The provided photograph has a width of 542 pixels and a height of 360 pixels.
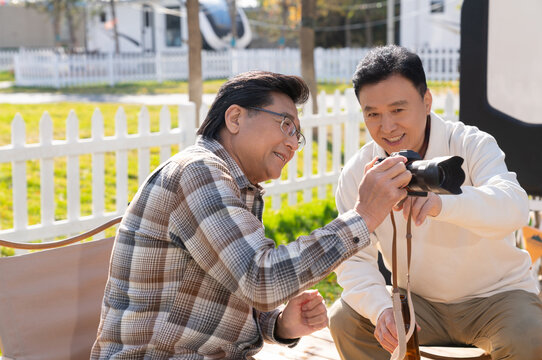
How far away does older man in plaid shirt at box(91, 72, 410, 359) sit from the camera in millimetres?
1852

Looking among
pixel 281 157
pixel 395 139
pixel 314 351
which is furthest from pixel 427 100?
pixel 314 351

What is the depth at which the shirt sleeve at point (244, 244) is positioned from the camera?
182 cm

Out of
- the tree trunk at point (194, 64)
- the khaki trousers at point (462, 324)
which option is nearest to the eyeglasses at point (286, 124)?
the khaki trousers at point (462, 324)

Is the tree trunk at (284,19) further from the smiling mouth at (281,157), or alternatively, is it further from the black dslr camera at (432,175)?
the black dslr camera at (432,175)

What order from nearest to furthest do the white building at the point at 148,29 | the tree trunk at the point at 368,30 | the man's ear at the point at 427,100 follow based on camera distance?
the man's ear at the point at 427,100, the tree trunk at the point at 368,30, the white building at the point at 148,29

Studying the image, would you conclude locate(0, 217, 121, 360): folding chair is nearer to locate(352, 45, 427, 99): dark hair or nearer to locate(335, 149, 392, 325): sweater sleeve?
locate(335, 149, 392, 325): sweater sleeve

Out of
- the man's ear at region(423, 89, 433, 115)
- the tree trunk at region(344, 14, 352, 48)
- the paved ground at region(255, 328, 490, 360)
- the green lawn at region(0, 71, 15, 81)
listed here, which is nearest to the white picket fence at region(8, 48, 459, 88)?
the green lawn at region(0, 71, 15, 81)

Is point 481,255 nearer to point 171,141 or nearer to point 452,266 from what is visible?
point 452,266

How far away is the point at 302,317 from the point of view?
2.38 m

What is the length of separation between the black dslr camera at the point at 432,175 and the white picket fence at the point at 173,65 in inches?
679

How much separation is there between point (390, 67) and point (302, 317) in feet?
3.31

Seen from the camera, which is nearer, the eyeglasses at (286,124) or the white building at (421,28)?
the eyeglasses at (286,124)

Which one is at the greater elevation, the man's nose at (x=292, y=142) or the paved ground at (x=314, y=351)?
the man's nose at (x=292, y=142)

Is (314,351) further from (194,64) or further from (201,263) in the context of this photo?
(194,64)
